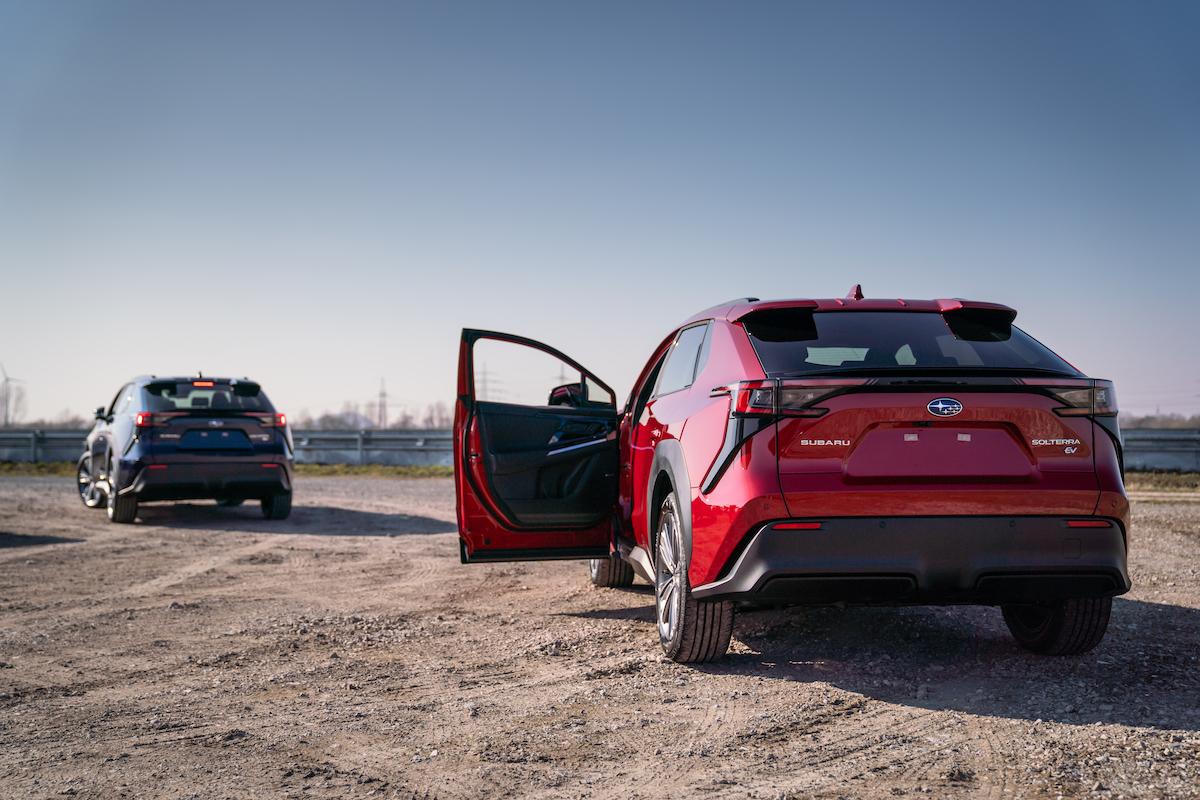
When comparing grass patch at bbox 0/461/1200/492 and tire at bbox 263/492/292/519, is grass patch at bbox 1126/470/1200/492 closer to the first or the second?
grass patch at bbox 0/461/1200/492

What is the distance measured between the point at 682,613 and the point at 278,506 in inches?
364

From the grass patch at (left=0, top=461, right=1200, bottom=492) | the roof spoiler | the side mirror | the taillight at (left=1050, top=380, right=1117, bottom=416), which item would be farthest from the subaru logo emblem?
the grass patch at (left=0, top=461, right=1200, bottom=492)

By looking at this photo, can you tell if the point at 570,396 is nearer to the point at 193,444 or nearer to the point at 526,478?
the point at 526,478

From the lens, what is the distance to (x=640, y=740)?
3.92m

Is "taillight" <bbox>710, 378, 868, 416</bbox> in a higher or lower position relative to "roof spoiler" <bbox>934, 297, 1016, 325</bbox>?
lower

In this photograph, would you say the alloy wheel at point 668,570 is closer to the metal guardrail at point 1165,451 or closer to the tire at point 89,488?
the tire at point 89,488

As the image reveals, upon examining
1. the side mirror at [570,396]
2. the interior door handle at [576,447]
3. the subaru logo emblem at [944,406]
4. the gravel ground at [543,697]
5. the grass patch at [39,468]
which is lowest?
the grass patch at [39,468]

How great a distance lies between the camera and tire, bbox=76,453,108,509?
13.5 meters

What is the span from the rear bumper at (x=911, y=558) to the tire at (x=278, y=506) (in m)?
9.74

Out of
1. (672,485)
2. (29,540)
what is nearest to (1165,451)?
(672,485)

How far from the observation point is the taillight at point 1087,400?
4.41 meters

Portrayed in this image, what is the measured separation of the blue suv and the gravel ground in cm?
384

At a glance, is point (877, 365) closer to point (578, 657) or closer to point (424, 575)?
point (578, 657)

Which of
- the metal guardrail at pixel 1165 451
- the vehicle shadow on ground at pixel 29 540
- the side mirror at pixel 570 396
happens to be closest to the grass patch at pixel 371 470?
the vehicle shadow on ground at pixel 29 540
